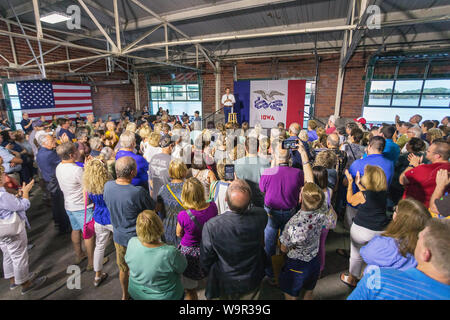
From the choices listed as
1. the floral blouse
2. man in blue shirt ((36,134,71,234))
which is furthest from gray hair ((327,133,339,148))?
man in blue shirt ((36,134,71,234))

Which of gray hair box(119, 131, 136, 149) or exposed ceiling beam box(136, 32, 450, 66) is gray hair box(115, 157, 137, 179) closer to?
gray hair box(119, 131, 136, 149)

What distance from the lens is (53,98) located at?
7793mm

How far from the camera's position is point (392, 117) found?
7203mm

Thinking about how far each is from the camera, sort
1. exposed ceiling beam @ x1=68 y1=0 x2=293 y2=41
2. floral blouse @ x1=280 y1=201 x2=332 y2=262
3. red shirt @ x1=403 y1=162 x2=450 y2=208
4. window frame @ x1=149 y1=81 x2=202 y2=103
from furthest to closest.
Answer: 1. window frame @ x1=149 y1=81 x2=202 y2=103
2. exposed ceiling beam @ x1=68 y1=0 x2=293 y2=41
3. red shirt @ x1=403 y1=162 x2=450 y2=208
4. floral blouse @ x1=280 y1=201 x2=332 y2=262

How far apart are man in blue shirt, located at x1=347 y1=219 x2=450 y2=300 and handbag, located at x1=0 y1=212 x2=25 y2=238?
2856 mm

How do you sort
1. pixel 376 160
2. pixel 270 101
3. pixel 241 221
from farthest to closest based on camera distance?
pixel 270 101, pixel 376 160, pixel 241 221

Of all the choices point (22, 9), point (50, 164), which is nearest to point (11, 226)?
point (50, 164)

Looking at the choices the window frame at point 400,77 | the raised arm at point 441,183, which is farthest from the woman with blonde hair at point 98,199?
the window frame at point 400,77

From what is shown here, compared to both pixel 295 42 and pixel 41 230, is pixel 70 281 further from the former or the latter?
pixel 295 42

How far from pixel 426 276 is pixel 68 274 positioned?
3.17m

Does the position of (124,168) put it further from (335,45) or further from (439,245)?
(335,45)

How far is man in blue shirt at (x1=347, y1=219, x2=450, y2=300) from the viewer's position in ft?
2.75

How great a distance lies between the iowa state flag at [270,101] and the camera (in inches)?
313
